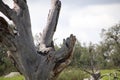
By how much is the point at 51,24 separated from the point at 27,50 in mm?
838

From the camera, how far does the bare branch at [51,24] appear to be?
6156 millimetres

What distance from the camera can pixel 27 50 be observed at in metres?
5.59

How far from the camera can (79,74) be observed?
36.9 meters

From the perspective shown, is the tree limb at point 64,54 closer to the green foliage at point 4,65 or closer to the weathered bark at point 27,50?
the weathered bark at point 27,50

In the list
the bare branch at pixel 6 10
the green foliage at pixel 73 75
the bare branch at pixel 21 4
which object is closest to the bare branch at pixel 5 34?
the bare branch at pixel 6 10

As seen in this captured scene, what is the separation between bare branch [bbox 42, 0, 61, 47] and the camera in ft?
20.2

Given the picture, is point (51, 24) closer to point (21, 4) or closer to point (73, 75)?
point (21, 4)

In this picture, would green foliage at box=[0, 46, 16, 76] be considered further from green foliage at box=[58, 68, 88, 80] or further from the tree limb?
the tree limb

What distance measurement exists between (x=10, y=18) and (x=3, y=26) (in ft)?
1.02

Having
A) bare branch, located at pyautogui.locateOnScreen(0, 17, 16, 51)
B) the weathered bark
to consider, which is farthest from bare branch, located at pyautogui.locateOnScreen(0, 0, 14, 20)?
bare branch, located at pyautogui.locateOnScreen(0, 17, 16, 51)

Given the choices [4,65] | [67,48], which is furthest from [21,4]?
[4,65]

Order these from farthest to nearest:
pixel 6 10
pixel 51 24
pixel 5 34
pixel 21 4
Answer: pixel 51 24, pixel 21 4, pixel 6 10, pixel 5 34

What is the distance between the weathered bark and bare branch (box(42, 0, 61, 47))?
0.66 feet

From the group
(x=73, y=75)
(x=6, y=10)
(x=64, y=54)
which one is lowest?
(x=73, y=75)
